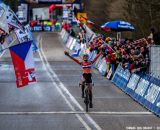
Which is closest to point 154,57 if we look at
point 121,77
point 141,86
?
point 141,86

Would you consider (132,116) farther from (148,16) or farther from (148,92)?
(148,16)

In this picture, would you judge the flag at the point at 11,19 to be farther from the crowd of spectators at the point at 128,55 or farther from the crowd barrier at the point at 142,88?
the crowd of spectators at the point at 128,55

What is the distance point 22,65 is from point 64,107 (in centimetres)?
414

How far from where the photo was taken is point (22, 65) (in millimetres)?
18375

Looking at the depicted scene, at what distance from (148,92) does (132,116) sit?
2243 millimetres

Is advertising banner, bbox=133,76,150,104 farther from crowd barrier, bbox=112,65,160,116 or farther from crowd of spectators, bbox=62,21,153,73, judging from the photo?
crowd of spectators, bbox=62,21,153,73

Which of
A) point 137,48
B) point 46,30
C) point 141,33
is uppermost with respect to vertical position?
point 137,48

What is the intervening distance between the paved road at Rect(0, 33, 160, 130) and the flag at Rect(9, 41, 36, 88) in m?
1.26

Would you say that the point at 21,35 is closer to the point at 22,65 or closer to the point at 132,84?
the point at 22,65

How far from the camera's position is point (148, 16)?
4894 cm

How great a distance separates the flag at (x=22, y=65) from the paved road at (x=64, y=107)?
1261 millimetres

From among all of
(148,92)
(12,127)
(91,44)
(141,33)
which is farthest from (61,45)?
(12,127)

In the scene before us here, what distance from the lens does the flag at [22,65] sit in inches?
714

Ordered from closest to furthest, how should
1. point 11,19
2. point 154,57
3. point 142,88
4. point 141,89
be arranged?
point 11,19, point 142,88, point 141,89, point 154,57
